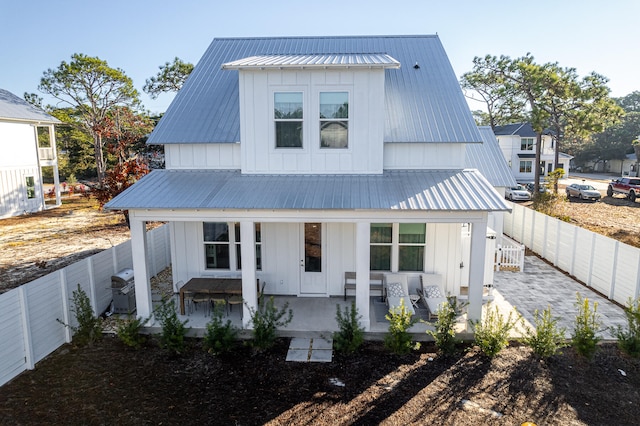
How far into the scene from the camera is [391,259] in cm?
1119

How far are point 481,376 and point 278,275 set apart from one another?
589 cm

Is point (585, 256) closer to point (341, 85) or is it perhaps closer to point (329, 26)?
point (341, 85)

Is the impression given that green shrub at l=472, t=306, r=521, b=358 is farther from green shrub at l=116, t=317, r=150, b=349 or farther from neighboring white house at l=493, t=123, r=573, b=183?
neighboring white house at l=493, t=123, r=573, b=183

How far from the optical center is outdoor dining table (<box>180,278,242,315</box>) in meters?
9.96

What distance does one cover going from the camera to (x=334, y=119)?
→ 10211mm

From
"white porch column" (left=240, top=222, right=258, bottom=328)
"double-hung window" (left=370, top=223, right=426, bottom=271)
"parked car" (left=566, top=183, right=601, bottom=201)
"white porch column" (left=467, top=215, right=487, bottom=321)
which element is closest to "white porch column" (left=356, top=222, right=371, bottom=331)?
"double-hung window" (left=370, top=223, right=426, bottom=271)

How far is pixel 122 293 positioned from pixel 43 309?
220 cm

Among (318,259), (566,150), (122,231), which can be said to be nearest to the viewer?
(318,259)

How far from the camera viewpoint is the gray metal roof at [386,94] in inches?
431

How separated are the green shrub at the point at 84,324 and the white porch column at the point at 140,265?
3.19 feet

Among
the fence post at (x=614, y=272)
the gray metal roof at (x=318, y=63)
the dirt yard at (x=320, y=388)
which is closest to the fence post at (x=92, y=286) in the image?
the dirt yard at (x=320, y=388)

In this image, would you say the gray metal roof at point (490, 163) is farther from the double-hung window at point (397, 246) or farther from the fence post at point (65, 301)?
the fence post at point (65, 301)

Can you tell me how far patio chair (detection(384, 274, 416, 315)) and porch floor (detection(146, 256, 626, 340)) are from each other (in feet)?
1.60

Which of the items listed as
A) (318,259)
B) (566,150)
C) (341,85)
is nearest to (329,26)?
(341,85)
